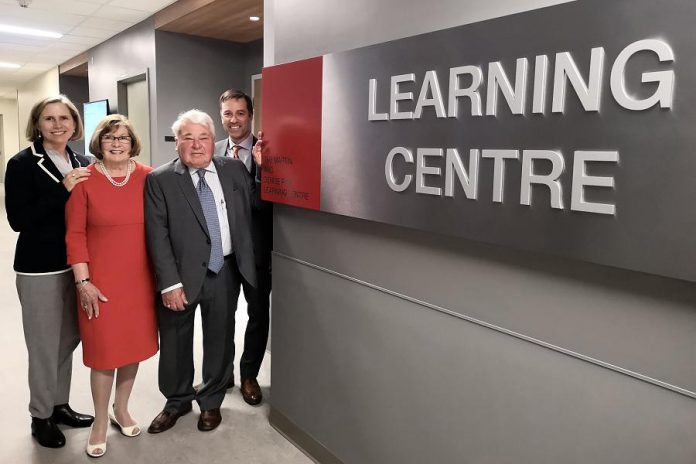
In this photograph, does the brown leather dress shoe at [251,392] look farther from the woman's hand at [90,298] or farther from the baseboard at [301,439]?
the woman's hand at [90,298]

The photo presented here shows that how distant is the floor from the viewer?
2.60m

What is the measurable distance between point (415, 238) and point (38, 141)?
74.6 inches

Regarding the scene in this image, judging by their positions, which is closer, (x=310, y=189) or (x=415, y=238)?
(x=415, y=238)

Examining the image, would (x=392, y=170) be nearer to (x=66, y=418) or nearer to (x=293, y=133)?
(x=293, y=133)

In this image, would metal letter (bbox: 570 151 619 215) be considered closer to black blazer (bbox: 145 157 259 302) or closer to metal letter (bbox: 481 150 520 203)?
metal letter (bbox: 481 150 520 203)

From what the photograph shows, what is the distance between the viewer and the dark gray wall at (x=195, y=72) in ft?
20.9

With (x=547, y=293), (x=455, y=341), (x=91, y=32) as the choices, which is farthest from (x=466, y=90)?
(x=91, y=32)

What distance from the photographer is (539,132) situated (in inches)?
55.3

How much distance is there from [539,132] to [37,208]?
7.10 feet

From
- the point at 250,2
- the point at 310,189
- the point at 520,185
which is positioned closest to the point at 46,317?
the point at 310,189

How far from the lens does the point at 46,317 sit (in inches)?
103

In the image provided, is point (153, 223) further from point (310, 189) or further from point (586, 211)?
point (586, 211)

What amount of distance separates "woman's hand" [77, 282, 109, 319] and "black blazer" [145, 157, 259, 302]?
262mm

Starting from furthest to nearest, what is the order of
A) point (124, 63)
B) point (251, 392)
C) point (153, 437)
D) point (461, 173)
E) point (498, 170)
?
point (124, 63)
point (251, 392)
point (153, 437)
point (461, 173)
point (498, 170)
